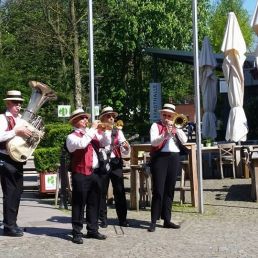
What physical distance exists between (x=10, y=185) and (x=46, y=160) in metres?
4.37

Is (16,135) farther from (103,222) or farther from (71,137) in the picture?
(103,222)

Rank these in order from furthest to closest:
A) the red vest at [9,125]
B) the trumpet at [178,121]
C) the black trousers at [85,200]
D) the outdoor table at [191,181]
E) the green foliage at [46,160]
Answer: the green foliage at [46,160], the outdoor table at [191,181], the trumpet at [178,121], the red vest at [9,125], the black trousers at [85,200]

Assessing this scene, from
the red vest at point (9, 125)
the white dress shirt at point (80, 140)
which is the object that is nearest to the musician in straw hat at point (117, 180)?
the white dress shirt at point (80, 140)

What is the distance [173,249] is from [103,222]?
1813 millimetres

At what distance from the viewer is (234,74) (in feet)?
49.9

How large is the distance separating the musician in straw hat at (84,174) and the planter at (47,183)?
4.25 meters

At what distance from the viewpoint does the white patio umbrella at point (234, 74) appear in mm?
14750

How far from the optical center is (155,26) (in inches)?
1236

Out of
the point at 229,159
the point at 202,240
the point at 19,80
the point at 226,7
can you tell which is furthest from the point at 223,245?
the point at 226,7

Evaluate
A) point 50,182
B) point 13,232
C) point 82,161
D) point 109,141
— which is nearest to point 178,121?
point 109,141

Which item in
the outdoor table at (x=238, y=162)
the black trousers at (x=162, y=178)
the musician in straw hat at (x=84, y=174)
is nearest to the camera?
the musician in straw hat at (x=84, y=174)

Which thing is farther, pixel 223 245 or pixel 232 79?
pixel 232 79

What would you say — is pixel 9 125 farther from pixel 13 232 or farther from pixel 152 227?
pixel 152 227

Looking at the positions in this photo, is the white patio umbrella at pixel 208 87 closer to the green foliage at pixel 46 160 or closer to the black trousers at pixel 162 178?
the green foliage at pixel 46 160
